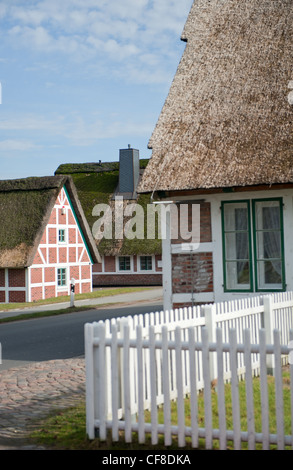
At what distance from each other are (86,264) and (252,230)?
24393 mm

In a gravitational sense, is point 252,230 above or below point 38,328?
above

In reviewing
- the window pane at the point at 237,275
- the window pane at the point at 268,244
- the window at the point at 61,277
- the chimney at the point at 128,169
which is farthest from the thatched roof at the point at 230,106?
the chimney at the point at 128,169

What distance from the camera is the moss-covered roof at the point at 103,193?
140 ft

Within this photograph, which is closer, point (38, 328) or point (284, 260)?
point (284, 260)

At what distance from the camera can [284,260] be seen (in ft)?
40.9

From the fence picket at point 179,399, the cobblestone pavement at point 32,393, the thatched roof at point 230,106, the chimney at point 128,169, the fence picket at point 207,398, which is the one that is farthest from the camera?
the chimney at point 128,169

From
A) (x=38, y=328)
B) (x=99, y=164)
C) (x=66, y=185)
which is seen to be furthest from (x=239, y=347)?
(x=99, y=164)

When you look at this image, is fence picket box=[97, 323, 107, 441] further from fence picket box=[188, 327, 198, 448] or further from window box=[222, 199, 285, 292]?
window box=[222, 199, 285, 292]

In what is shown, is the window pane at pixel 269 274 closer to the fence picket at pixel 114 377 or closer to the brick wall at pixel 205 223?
the brick wall at pixel 205 223

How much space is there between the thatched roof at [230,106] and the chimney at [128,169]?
102ft

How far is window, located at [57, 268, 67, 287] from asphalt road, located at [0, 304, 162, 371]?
36.9 ft

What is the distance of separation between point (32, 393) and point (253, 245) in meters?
5.75

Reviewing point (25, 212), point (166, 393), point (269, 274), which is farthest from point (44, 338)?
point (25, 212)
